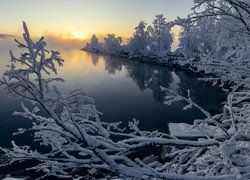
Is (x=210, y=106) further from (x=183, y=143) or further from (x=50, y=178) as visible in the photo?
(x=183, y=143)

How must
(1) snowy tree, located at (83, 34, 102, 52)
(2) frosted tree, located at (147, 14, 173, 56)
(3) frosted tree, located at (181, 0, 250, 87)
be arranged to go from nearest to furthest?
(3) frosted tree, located at (181, 0, 250, 87)
(2) frosted tree, located at (147, 14, 173, 56)
(1) snowy tree, located at (83, 34, 102, 52)

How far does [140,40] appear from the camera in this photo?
366 ft

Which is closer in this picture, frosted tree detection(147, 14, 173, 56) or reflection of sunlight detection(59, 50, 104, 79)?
reflection of sunlight detection(59, 50, 104, 79)

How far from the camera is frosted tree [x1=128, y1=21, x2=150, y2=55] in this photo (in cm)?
10975

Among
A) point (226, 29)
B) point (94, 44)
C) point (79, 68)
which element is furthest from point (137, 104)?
point (94, 44)

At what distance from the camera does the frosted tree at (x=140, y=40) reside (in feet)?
360

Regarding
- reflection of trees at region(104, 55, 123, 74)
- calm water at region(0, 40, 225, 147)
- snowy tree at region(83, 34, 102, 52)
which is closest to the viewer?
calm water at region(0, 40, 225, 147)

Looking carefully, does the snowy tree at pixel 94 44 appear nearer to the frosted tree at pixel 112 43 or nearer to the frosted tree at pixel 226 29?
the frosted tree at pixel 112 43

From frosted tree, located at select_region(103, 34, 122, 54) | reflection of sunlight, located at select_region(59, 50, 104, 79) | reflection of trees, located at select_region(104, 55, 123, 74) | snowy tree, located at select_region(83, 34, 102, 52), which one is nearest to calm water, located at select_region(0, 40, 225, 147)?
reflection of sunlight, located at select_region(59, 50, 104, 79)

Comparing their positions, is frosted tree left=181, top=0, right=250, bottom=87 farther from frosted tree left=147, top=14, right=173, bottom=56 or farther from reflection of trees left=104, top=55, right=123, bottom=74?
frosted tree left=147, top=14, right=173, bottom=56

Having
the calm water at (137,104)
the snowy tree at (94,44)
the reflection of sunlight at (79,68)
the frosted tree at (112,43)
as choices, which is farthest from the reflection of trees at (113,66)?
the snowy tree at (94,44)

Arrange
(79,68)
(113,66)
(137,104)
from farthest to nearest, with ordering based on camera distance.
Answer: (113,66) < (79,68) < (137,104)

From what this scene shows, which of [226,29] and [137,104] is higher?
[226,29]

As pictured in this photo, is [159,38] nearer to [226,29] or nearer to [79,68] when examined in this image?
[79,68]
